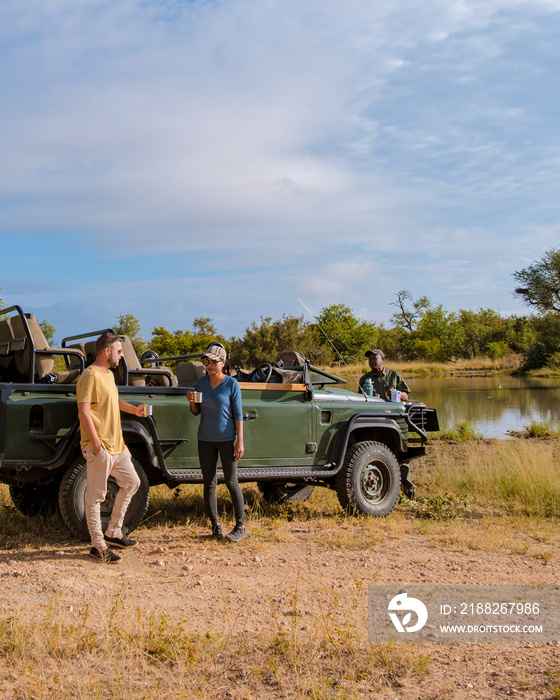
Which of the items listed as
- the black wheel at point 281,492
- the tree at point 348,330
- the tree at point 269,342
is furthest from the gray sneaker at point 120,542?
the tree at point 348,330

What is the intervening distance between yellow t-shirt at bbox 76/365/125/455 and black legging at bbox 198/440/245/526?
2.89 ft

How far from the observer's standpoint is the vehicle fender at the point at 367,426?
7.52 meters

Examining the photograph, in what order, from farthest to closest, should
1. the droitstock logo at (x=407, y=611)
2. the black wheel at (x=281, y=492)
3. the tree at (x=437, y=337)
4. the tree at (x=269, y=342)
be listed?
the tree at (x=437, y=337) < the tree at (x=269, y=342) < the black wheel at (x=281, y=492) < the droitstock logo at (x=407, y=611)

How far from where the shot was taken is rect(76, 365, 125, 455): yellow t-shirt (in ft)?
18.2

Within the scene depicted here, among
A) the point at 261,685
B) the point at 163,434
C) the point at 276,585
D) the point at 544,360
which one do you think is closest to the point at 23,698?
the point at 261,685

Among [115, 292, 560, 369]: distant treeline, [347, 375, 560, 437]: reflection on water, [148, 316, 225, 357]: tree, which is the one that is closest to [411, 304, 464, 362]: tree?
[115, 292, 560, 369]: distant treeline

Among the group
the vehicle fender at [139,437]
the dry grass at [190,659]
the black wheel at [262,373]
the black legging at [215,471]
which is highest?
the black wheel at [262,373]

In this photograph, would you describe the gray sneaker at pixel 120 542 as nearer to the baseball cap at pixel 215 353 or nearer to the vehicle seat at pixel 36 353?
the vehicle seat at pixel 36 353

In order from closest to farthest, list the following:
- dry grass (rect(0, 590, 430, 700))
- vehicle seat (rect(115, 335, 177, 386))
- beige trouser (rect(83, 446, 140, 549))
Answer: dry grass (rect(0, 590, 430, 700))
beige trouser (rect(83, 446, 140, 549))
vehicle seat (rect(115, 335, 177, 386))

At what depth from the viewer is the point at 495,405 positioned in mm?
27453

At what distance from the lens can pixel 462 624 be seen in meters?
4.55

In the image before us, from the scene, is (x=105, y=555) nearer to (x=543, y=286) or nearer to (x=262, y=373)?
(x=262, y=373)

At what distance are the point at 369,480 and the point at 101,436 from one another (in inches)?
135

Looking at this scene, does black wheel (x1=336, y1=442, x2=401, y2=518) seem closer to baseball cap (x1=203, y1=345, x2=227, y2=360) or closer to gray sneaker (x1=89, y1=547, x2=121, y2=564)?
baseball cap (x1=203, y1=345, x2=227, y2=360)
